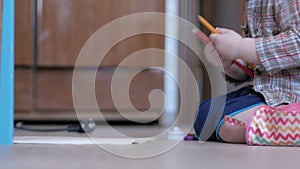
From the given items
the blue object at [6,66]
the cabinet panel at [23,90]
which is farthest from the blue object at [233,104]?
the cabinet panel at [23,90]

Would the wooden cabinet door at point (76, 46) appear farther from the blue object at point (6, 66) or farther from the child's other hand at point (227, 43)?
the blue object at point (6, 66)

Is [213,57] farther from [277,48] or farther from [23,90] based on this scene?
[23,90]

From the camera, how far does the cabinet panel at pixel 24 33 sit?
5.16 ft

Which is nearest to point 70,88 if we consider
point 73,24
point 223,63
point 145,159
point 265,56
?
point 73,24

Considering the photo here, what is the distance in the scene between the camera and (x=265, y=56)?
684mm

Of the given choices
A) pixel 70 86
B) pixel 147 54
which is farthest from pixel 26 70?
pixel 147 54

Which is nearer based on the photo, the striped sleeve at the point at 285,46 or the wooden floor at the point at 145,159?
the wooden floor at the point at 145,159

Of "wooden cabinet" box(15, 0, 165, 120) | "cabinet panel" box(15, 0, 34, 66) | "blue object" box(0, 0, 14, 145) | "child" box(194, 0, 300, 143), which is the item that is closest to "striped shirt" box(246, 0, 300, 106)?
"child" box(194, 0, 300, 143)

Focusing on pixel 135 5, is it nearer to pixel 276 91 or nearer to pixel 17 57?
pixel 17 57

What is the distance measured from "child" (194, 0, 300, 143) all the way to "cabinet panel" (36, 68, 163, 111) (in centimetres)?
83

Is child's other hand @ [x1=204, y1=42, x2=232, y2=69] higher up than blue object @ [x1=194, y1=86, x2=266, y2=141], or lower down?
higher up

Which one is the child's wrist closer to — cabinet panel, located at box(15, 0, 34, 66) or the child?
the child

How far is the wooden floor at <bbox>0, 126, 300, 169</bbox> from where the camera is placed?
421mm

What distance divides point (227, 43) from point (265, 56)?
0.06m
